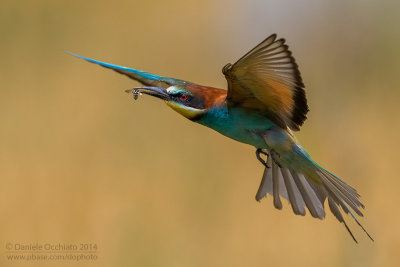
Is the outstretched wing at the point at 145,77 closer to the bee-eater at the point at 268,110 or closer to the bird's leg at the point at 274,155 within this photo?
the bee-eater at the point at 268,110

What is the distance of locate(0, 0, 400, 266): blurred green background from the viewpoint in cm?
311

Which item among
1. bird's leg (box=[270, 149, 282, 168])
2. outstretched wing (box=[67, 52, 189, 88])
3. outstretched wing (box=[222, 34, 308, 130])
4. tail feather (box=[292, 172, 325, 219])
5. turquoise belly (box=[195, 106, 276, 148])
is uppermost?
outstretched wing (box=[67, 52, 189, 88])

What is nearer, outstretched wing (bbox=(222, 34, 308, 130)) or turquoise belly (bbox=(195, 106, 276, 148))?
outstretched wing (bbox=(222, 34, 308, 130))

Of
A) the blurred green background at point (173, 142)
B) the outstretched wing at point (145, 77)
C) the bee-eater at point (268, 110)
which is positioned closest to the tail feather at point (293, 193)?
the bee-eater at point (268, 110)

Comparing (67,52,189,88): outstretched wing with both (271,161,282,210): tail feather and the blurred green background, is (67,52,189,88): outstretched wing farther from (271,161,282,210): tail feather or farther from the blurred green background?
the blurred green background

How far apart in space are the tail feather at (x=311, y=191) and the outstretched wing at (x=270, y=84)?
21 centimetres

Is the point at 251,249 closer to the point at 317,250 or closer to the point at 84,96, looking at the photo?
the point at 317,250

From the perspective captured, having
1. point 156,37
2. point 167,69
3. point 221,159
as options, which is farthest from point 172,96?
point 156,37

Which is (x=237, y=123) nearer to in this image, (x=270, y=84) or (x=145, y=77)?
(x=270, y=84)

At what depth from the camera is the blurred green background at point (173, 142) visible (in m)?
3.11

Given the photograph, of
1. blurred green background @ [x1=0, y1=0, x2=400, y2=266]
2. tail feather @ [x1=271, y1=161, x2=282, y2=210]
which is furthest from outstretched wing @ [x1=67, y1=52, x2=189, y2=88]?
blurred green background @ [x1=0, y1=0, x2=400, y2=266]

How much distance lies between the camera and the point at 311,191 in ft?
→ 7.51

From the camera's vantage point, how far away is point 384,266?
2.85 meters

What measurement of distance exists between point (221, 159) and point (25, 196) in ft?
3.00
